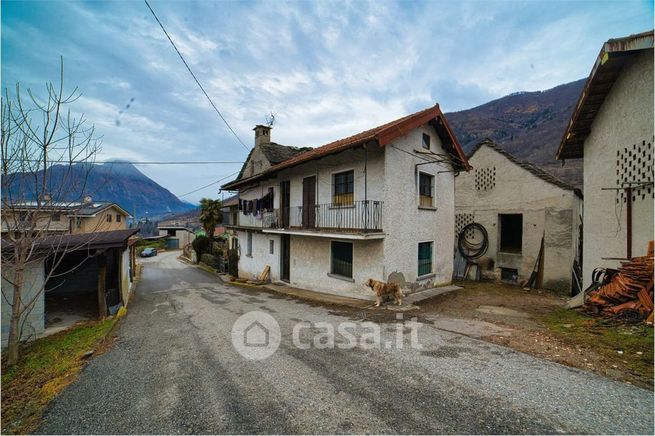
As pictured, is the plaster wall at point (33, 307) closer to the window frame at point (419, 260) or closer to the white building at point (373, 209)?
the white building at point (373, 209)

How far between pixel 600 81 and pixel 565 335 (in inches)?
302

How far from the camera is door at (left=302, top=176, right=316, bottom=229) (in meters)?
13.5

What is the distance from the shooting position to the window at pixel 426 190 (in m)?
12.6

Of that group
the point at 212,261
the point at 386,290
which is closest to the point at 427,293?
the point at 386,290

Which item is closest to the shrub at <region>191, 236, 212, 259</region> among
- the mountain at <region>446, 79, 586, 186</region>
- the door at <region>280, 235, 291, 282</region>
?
the door at <region>280, 235, 291, 282</region>

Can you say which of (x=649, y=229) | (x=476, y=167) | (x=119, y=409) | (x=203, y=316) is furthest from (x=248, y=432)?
(x=476, y=167)

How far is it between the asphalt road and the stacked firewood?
10.8 ft

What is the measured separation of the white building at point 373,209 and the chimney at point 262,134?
6.15 meters

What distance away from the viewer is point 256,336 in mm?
7203

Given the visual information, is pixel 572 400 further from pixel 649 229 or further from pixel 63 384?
pixel 63 384

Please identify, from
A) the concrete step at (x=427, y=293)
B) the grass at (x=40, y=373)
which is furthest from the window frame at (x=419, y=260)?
the grass at (x=40, y=373)

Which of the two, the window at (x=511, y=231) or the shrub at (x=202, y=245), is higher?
the window at (x=511, y=231)

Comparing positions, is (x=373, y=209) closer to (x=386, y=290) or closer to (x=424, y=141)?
(x=386, y=290)

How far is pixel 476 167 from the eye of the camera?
53.5ft
